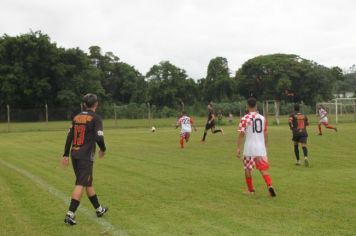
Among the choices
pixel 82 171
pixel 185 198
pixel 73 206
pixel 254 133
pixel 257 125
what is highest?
pixel 257 125

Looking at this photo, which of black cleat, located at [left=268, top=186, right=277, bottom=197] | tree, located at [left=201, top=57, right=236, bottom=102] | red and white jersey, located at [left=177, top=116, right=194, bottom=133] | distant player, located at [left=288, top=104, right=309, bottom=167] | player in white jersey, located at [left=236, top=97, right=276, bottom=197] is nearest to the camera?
black cleat, located at [left=268, top=186, right=277, bottom=197]

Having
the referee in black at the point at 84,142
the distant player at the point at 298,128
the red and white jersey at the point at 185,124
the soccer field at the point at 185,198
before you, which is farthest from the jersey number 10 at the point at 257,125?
the red and white jersey at the point at 185,124

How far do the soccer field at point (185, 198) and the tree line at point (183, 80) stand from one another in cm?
5821

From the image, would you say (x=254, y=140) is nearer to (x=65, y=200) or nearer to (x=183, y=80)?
(x=65, y=200)

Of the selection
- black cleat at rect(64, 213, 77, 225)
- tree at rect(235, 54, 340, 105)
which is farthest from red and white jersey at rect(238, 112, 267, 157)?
tree at rect(235, 54, 340, 105)

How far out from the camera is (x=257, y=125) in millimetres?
9609

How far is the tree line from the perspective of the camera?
241 ft

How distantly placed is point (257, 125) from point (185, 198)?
6.23 ft

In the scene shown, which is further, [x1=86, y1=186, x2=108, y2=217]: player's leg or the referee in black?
[x1=86, y1=186, x2=108, y2=217]: player's leg

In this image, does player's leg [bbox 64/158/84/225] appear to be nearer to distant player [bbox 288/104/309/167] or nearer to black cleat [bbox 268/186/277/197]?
black cleat [bbox 268/186/277/197]

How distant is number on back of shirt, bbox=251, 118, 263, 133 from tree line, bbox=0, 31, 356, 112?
64.3 meters

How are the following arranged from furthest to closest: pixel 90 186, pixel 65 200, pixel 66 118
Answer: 1. pixel 66 118
2. pixel 65 200
3. pixel 90 186

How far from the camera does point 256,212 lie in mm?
8070

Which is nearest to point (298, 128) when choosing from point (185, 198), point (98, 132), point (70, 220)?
point (185, 198)
